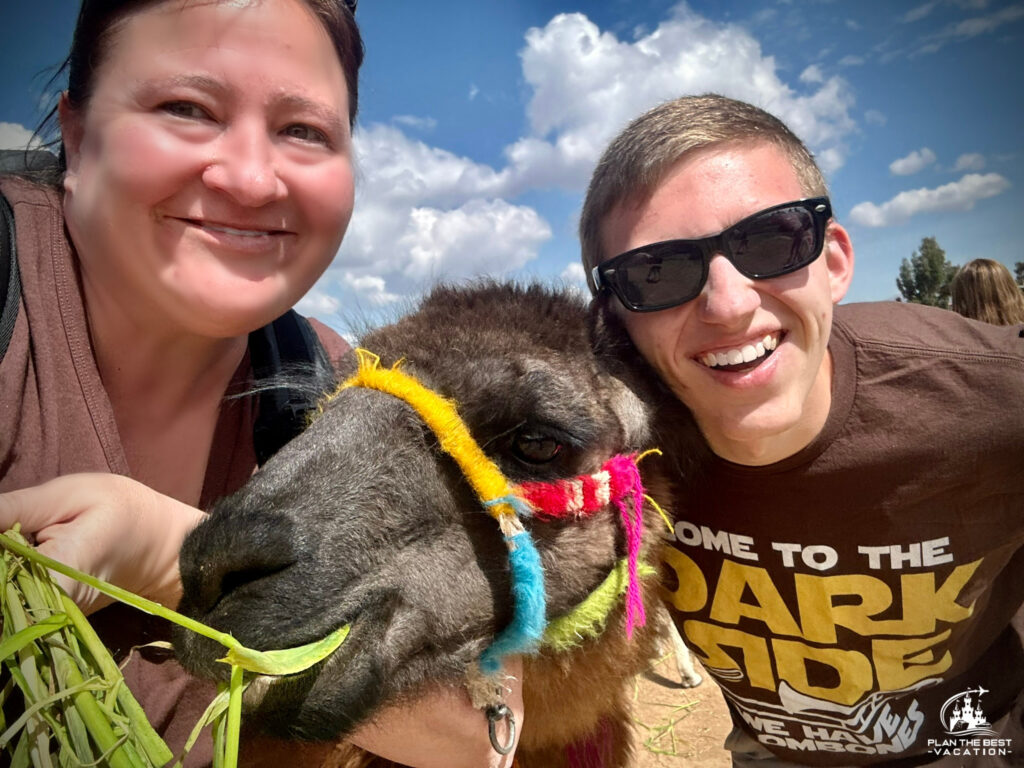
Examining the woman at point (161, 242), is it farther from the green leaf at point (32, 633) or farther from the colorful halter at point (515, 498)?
the green leaf at point (32, 633)

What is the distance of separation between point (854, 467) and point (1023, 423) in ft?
1.90

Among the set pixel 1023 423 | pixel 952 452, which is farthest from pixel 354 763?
pixel 1023 423

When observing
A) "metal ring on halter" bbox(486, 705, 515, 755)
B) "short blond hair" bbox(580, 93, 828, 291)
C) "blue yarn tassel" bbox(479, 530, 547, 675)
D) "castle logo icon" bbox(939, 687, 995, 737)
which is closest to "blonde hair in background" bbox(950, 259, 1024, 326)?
"castle logo icon" bbox(939, 687, 995, 737)

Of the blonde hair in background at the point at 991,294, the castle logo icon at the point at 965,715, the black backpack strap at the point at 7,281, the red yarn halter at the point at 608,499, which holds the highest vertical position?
the blonde hair in background at the point at 991,294

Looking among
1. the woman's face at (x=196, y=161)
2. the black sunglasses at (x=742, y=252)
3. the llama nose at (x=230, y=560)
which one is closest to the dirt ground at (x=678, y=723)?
the black sunglasses at (x=742, y=252)

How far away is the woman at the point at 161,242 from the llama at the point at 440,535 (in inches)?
10.4

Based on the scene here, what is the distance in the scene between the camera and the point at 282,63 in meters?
2.12

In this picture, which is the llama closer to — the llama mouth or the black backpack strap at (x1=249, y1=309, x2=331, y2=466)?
the llama mouth

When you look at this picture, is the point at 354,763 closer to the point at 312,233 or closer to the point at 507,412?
the point at 507,412

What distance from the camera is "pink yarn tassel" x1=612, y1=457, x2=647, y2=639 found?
212 cm

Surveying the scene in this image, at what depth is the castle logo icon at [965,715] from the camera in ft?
8.92

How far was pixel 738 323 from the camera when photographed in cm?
208

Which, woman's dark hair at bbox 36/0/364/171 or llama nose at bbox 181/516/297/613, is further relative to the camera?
woman's dark hair at bbox 36/0/364/171

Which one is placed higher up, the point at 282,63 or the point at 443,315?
the point at 282,63
